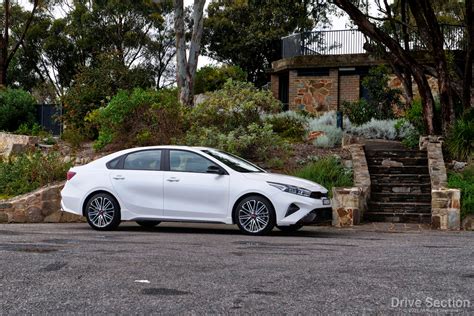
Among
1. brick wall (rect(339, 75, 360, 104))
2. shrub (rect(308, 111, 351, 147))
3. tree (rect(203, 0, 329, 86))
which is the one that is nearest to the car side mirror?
shrub (rect(308, 111, 351, 147))

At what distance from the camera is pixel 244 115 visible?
18.6 meters

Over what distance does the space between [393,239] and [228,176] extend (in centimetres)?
288

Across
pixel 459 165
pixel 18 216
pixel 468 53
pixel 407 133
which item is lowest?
pixel 18 216

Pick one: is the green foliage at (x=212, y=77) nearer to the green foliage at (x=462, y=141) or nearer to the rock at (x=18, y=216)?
the green foliage at (x=462, y=141)

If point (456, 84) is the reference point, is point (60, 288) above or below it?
below

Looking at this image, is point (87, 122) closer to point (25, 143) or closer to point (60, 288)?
point (25, 143)

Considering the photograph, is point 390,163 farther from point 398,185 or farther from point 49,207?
point 49,207

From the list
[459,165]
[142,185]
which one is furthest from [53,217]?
[459,165]

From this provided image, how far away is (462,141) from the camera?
1708cm

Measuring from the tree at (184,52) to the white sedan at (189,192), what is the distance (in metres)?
9.33

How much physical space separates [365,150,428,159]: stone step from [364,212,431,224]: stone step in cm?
296

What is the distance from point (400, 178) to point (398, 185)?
414 mm

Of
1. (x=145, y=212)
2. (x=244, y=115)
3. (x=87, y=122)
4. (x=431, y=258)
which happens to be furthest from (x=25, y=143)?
(x=431, y=258)

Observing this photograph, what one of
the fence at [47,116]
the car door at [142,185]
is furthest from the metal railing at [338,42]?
the car door at [142,185]
